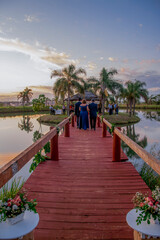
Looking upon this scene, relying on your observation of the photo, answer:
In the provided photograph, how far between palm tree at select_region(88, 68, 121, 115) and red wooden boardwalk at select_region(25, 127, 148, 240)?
1095 inches

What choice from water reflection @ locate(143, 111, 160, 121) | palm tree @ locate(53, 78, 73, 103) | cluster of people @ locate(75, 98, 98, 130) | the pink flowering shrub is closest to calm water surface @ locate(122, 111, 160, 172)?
cluster of people @ locate(75, 98, 98, 130)

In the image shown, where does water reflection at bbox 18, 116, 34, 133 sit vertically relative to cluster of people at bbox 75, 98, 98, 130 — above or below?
below

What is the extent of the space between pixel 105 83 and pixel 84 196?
3018 cm

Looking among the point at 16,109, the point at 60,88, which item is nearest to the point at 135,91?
the point at 60,88

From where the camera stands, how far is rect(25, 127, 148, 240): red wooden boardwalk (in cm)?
228

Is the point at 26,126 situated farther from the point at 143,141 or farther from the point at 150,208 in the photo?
the point at 150,208

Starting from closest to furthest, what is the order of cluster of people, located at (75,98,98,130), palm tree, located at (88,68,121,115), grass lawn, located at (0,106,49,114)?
cluster of people, located at (75,98,98,130)
palm tree, located at (88,68,121,115)
grass lawn, located at (0,106,49,114)

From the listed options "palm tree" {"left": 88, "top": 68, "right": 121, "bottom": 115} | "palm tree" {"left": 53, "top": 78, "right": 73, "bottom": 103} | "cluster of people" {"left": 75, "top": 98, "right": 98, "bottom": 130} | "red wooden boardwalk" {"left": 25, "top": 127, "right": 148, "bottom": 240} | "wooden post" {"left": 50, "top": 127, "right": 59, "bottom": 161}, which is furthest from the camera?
"palm tree" {"left": 88, "top": 68, "right": 121, "bottom": 115}

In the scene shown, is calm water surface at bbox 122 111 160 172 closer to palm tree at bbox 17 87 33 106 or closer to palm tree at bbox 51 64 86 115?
palm tree at bbox 51 64 86 115

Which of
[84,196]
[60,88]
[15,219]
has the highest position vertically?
[60,88]

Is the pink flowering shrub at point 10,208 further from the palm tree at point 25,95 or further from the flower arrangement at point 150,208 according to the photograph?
the palm tree at point 25,95

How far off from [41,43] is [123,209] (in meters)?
19.0

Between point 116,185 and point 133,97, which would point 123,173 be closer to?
point 116,185

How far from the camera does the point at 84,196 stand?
318cm
